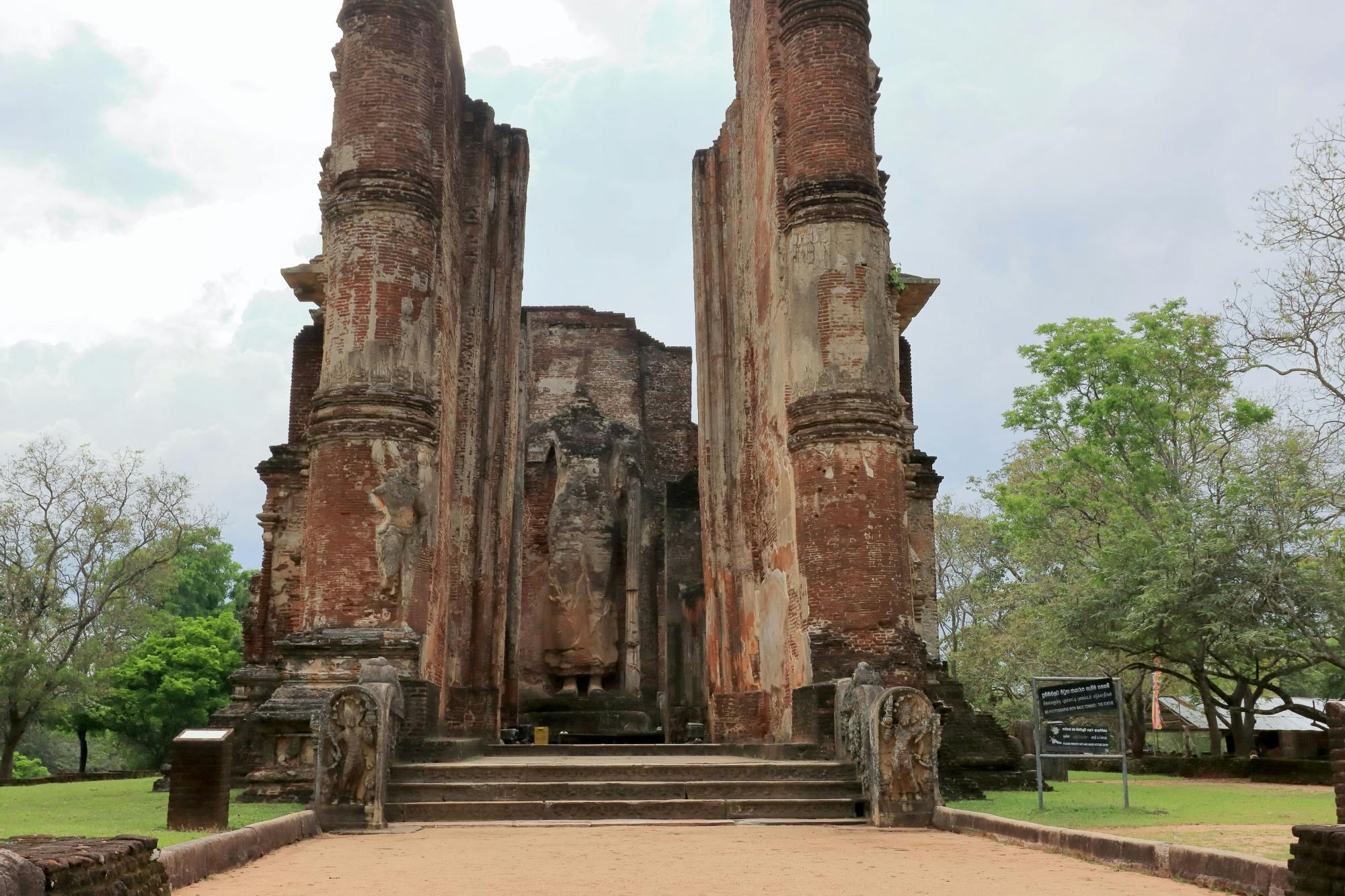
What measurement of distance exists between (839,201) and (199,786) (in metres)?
8.33

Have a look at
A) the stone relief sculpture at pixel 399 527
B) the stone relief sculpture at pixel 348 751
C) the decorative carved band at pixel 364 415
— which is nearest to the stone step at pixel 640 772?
the stone relief sculpture at pixel 348 751

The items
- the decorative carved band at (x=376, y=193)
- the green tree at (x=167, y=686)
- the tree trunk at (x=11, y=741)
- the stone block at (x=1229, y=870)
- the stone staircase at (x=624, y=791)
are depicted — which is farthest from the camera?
the green tree at (x=167, y=686)

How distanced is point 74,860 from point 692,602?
17431mm

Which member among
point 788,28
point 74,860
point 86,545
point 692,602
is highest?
point 788,28

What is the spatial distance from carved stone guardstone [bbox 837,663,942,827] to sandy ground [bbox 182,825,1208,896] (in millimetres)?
525

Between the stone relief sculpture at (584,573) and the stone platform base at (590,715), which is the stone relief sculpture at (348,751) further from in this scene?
the stone relief sculpture at (584,573)

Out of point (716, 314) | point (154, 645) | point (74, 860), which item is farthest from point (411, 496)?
point (154, 645)

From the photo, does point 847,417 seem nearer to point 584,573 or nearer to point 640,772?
point 640,772

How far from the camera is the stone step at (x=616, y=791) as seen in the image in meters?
9.51

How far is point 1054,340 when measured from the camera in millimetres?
27984

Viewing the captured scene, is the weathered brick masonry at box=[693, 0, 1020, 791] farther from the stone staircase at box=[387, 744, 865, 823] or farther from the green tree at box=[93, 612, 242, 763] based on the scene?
the green tree at box=[93, 612, 242, 763]

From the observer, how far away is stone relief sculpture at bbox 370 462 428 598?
11445 millimetres

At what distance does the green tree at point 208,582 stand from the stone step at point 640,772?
107 ft

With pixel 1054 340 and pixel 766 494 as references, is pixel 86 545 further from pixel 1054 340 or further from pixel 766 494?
pixel 1054 340
